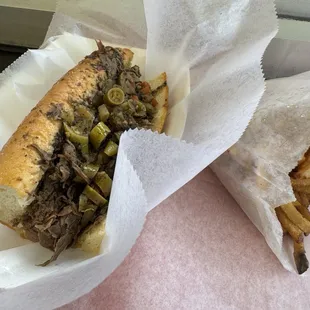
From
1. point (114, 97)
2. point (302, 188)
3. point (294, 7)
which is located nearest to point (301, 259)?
point (302, 188)

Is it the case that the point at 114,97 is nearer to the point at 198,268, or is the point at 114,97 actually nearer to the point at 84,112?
the point at 84,112

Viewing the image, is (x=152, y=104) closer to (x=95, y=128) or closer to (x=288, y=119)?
(x=95, y=128)

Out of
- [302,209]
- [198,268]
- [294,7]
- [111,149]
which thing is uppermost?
[294,7]

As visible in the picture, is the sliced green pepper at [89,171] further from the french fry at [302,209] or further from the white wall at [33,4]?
the white wall at [33,4]

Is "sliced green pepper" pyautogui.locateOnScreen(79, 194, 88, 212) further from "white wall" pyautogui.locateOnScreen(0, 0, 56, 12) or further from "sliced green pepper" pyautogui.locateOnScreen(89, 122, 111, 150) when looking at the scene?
"white wall" pyautogui.locateOnScreen(0, 0, 56, 12)

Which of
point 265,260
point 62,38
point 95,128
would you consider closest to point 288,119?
point 265,260

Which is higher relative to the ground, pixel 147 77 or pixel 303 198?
pixel 147 77
